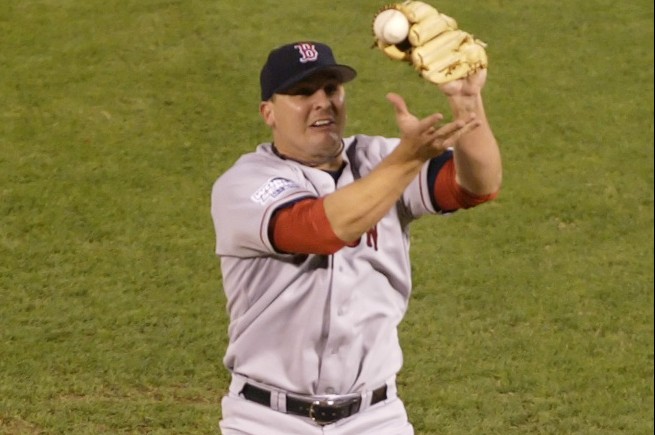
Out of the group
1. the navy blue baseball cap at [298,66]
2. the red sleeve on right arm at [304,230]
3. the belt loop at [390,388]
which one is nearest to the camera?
the red sleeve on right arm at [304,230]

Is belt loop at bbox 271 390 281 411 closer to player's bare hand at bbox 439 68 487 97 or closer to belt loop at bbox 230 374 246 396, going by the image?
belt loop at bbox 230 374 246 396

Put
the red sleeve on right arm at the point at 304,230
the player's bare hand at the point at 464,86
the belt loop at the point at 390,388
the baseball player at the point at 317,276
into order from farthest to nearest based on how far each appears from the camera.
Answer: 1. the belt loop at the point at 390,388
2. the baseball player at the point at 317,276
3. the player's bare hand at the point at 464,86
4. the red sleeve on right arm at the point at 304,230

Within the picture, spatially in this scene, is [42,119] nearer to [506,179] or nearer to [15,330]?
[15,330]

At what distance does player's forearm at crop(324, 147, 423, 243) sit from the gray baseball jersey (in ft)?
1.31

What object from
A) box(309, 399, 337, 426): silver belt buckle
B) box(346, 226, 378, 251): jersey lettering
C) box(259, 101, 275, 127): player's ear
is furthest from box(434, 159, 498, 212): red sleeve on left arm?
box(309, 399, 337, 426): silver belt buckle

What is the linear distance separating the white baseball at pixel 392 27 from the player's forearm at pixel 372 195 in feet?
1.42

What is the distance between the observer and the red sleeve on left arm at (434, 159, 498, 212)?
3468mm

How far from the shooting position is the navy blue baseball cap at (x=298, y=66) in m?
3.54

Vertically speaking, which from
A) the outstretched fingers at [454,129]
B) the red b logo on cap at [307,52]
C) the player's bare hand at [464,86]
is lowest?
the red b logo on cap at [307,52]

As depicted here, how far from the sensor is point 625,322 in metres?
6.70

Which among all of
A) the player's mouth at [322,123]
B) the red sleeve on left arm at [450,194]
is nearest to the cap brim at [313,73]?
the player's mouth at [322,123]

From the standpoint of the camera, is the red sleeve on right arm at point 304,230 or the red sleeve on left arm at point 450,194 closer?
the red sleeve on right arm at point 304,230

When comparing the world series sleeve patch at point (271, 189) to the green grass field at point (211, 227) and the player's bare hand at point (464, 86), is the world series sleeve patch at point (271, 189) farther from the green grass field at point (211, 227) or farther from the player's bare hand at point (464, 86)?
the green grass field at point (211, 227)

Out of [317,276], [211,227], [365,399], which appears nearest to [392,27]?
[317,276]
